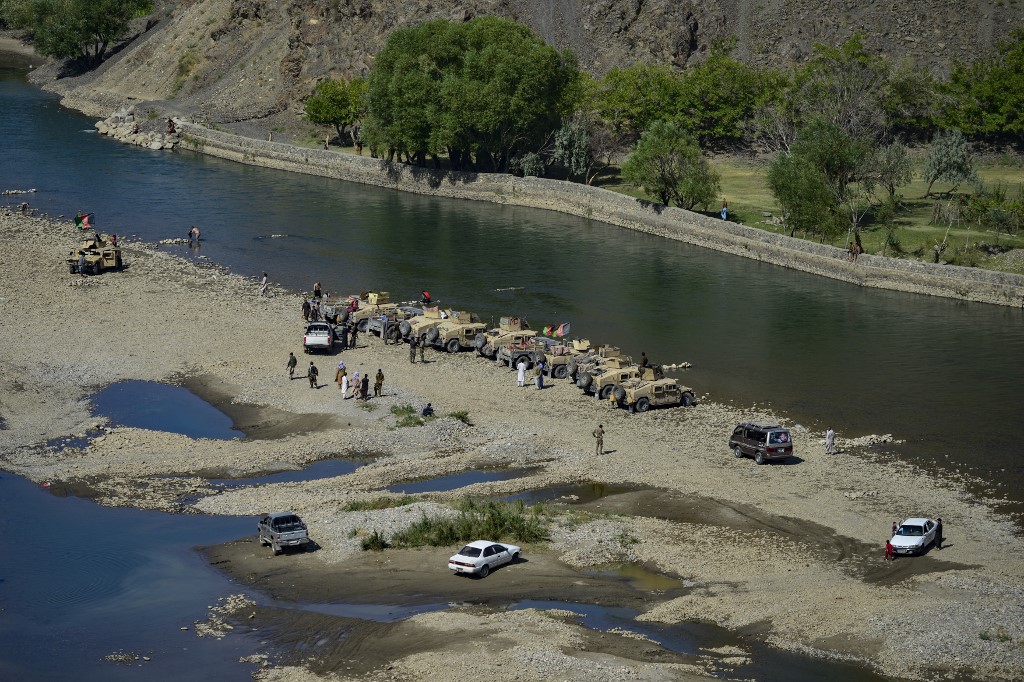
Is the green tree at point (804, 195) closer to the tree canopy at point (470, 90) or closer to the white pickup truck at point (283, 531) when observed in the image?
the tree canopy at point (470, 90)

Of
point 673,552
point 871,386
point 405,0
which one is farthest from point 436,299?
point 405,0

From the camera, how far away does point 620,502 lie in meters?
57.8

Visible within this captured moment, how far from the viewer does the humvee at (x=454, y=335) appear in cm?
7888

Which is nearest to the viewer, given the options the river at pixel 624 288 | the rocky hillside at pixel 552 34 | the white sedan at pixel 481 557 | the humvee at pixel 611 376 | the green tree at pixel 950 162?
the white sedan at pixel 481 557

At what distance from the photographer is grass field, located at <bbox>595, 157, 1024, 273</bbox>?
324 feet

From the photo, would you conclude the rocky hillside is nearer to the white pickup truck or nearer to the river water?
the river water

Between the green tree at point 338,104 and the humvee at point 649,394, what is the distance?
254ft

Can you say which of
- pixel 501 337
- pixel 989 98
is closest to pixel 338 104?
pixel 989 98

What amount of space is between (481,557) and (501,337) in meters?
29.0

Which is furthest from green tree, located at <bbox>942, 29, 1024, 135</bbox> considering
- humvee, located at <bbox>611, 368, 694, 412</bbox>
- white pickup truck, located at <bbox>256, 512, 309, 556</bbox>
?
white pickup truck, located at <bbox>256, 512, 309, 556</bbox>

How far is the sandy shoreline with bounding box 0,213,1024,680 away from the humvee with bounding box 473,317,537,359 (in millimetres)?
1746

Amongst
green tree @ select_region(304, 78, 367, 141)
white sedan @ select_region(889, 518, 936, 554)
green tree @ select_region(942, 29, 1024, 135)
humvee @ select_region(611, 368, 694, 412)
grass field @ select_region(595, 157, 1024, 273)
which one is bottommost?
white sedan @ select_region(889, 518, 936, 554)

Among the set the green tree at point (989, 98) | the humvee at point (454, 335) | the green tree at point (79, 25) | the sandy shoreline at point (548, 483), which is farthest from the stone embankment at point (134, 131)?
the green tree at point (989, 98)

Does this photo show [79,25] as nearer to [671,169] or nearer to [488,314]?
[671,169]
